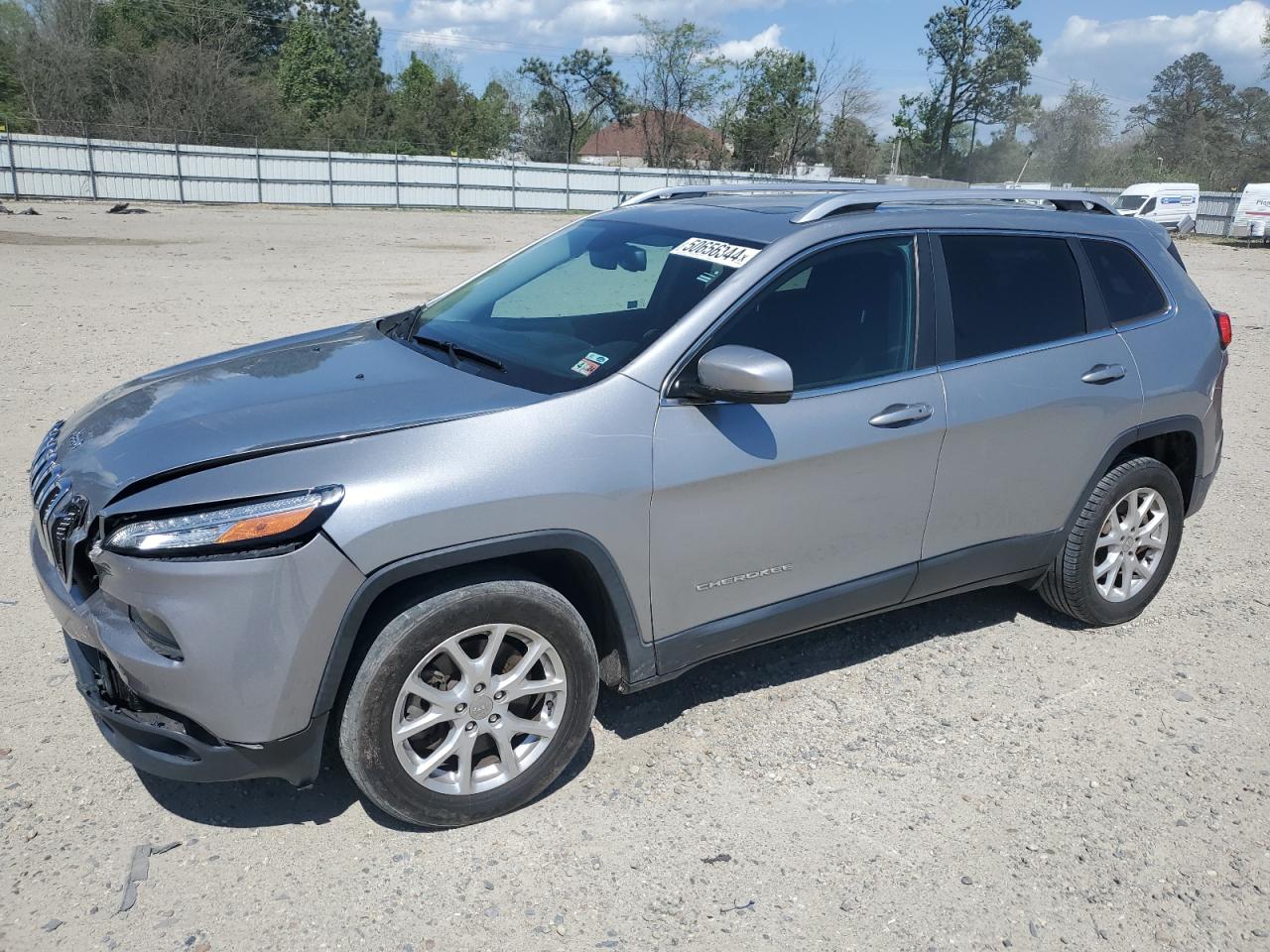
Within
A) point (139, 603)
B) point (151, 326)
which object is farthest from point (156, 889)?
point (151, 326)

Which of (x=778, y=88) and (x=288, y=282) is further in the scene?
(x=778, y=88)

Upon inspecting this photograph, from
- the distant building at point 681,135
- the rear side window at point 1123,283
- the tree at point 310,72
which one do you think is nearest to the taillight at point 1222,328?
the rear side window at point 1123,283

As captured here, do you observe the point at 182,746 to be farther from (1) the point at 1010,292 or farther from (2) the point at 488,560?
(1) the point at 1010,292

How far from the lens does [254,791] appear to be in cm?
330

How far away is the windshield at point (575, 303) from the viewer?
3361 millimetres

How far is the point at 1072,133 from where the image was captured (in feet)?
202

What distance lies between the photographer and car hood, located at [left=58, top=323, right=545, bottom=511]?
2850 millimetres

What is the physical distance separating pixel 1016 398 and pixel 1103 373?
0.55m

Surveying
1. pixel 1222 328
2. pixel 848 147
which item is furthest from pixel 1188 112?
pixel 1222 328

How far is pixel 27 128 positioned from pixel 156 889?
4439cm

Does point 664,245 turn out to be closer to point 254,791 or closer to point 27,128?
point 254,791

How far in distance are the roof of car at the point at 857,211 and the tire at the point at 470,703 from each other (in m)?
1.57

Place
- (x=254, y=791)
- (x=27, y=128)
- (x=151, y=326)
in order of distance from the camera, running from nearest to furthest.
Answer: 1. (x=254, y=791)
2. (x=151, y=326)
3. (x=27, y=128)

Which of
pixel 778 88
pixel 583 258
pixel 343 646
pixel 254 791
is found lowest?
pixel 254 791
